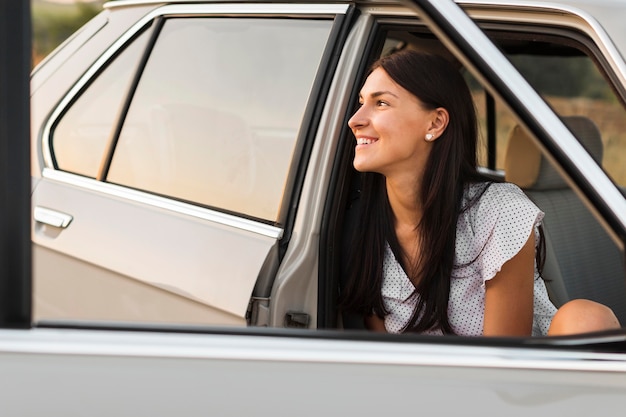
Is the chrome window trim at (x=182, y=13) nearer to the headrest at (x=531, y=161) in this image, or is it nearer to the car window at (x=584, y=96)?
the headrest at (x=531, y=161)

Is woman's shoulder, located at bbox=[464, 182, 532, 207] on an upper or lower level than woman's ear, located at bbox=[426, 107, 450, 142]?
lower

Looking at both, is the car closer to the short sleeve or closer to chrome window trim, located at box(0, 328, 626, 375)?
chrome window trim, located at box(0, 328, 626, 375)

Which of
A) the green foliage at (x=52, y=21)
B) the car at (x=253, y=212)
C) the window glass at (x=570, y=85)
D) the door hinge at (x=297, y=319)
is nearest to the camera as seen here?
the car at (x=253, y=212)

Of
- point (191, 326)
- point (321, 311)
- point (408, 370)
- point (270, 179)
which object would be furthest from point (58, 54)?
point (408, 370)

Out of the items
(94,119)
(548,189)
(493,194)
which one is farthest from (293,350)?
(548,189)

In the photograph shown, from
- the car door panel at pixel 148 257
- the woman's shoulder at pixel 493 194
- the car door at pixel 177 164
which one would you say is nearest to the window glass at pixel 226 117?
the car door at pixel 177 164

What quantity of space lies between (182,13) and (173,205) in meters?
0.64

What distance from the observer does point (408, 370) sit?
59.9 inches

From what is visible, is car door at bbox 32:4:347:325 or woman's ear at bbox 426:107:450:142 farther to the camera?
woman's ear at bbox 426:107:450:142

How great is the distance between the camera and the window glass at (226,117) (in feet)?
8.57

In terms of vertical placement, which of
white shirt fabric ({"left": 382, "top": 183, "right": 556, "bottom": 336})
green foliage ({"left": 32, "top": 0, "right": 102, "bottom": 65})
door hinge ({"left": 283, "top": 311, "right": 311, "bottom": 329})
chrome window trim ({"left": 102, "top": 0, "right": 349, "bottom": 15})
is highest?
chrome window trim ({"left": 102, "top": 0, "right": 349, "bottom": 15})

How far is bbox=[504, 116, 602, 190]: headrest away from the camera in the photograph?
3.36 m

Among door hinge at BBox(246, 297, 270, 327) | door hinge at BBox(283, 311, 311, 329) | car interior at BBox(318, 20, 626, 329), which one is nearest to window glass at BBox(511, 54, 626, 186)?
car interior at BBox(318, 20, 626, 329)

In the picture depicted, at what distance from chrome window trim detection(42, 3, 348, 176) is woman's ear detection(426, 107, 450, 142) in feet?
1.30
